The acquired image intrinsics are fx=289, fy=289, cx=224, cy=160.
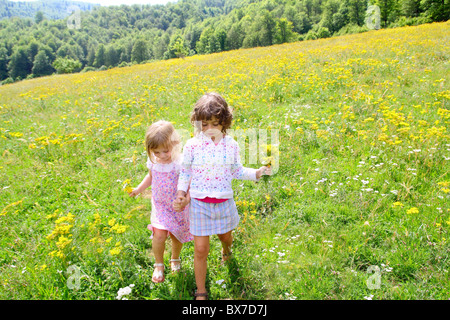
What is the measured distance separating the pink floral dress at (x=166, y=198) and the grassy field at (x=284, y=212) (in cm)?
40

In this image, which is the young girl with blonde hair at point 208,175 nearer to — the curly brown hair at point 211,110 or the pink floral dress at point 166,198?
the curly brown hair at point 211,110

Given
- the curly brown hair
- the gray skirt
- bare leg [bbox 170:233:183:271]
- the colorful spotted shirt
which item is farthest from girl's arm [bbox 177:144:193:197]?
bare leg [bbox 170:233:183:271]

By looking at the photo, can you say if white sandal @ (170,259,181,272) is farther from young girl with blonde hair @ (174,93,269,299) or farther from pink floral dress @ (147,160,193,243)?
young girl with blonde hair @ (174,93,269,299)

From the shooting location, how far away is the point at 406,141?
4.29 m

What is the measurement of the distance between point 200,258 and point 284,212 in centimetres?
138

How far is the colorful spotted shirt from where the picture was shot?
245cm

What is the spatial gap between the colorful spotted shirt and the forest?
11.2 metres

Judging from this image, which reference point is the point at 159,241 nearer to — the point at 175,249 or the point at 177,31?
the point at 175,249

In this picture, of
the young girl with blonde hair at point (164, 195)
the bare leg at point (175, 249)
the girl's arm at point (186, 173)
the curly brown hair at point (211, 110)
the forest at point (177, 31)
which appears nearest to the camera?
the curly brown hair at point (211, 110)

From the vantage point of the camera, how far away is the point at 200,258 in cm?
247

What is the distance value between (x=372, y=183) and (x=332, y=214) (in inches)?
30.9

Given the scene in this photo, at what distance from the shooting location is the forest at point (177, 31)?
131 ft

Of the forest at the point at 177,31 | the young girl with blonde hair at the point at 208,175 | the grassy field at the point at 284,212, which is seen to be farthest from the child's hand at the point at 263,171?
the forest at the point at 177,31

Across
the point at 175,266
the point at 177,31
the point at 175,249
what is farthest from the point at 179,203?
the point at 177,31
